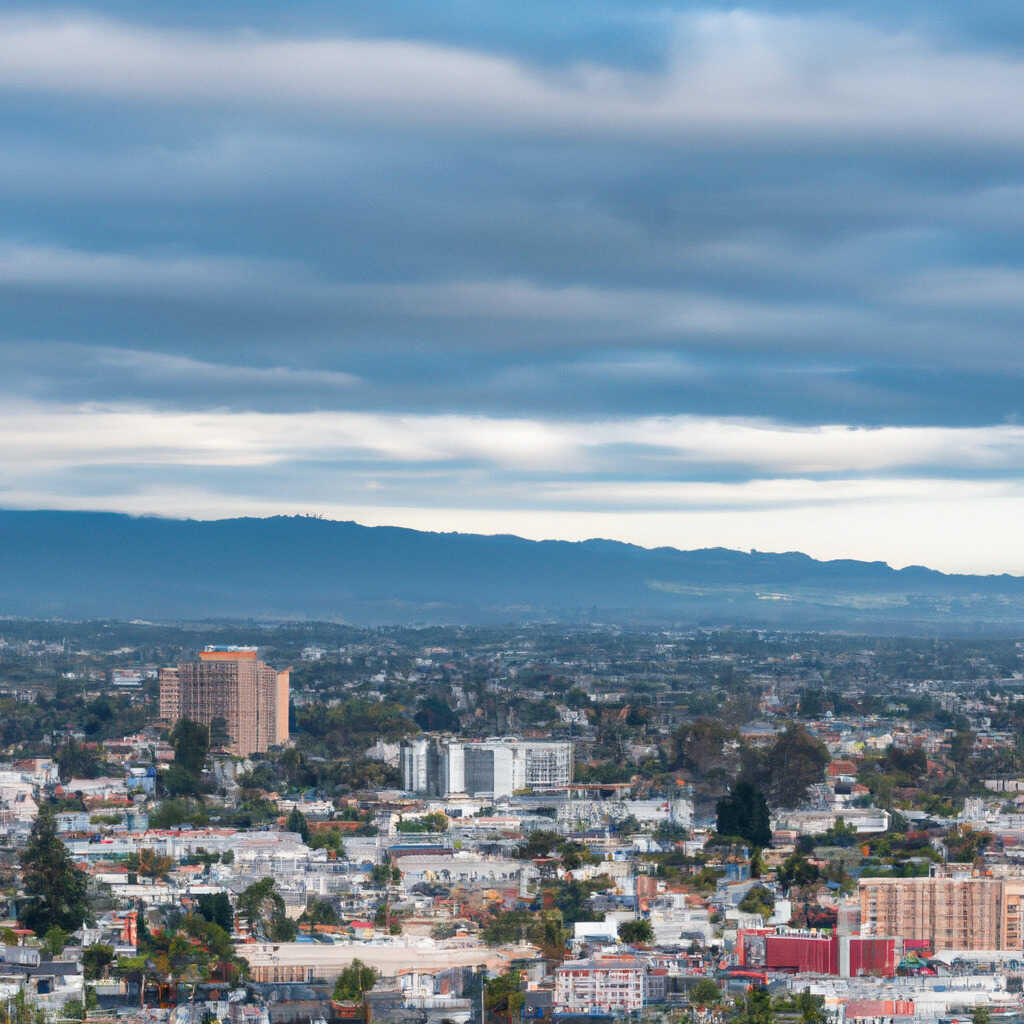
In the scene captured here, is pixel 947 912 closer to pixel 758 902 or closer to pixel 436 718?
pixel 758 902

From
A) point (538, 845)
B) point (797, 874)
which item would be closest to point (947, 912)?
point (797, 874)

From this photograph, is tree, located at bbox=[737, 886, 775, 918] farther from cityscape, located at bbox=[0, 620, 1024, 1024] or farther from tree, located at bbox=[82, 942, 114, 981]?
tree, located at bbox=[82, 942, 114, 981]

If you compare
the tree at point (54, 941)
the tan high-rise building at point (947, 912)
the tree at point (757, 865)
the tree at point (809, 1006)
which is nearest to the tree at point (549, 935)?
the tan high-rise building at point (947, 912)

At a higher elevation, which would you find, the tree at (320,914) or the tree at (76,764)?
the tree at (76,764)

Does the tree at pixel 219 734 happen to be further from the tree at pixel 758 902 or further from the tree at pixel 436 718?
the tree at pixel 758 902

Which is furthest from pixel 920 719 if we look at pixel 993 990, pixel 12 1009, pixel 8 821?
pixel 12 1009

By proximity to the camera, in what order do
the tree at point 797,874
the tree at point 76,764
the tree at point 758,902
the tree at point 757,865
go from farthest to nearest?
the tree at point 76,764 < the tree at point 757,865 < the tree at point 797,874 < the tree at point 758,902

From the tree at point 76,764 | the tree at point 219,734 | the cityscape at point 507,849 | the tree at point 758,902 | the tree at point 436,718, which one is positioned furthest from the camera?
the tree at point 436,718

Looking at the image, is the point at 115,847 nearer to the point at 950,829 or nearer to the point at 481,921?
the point at 481,921
